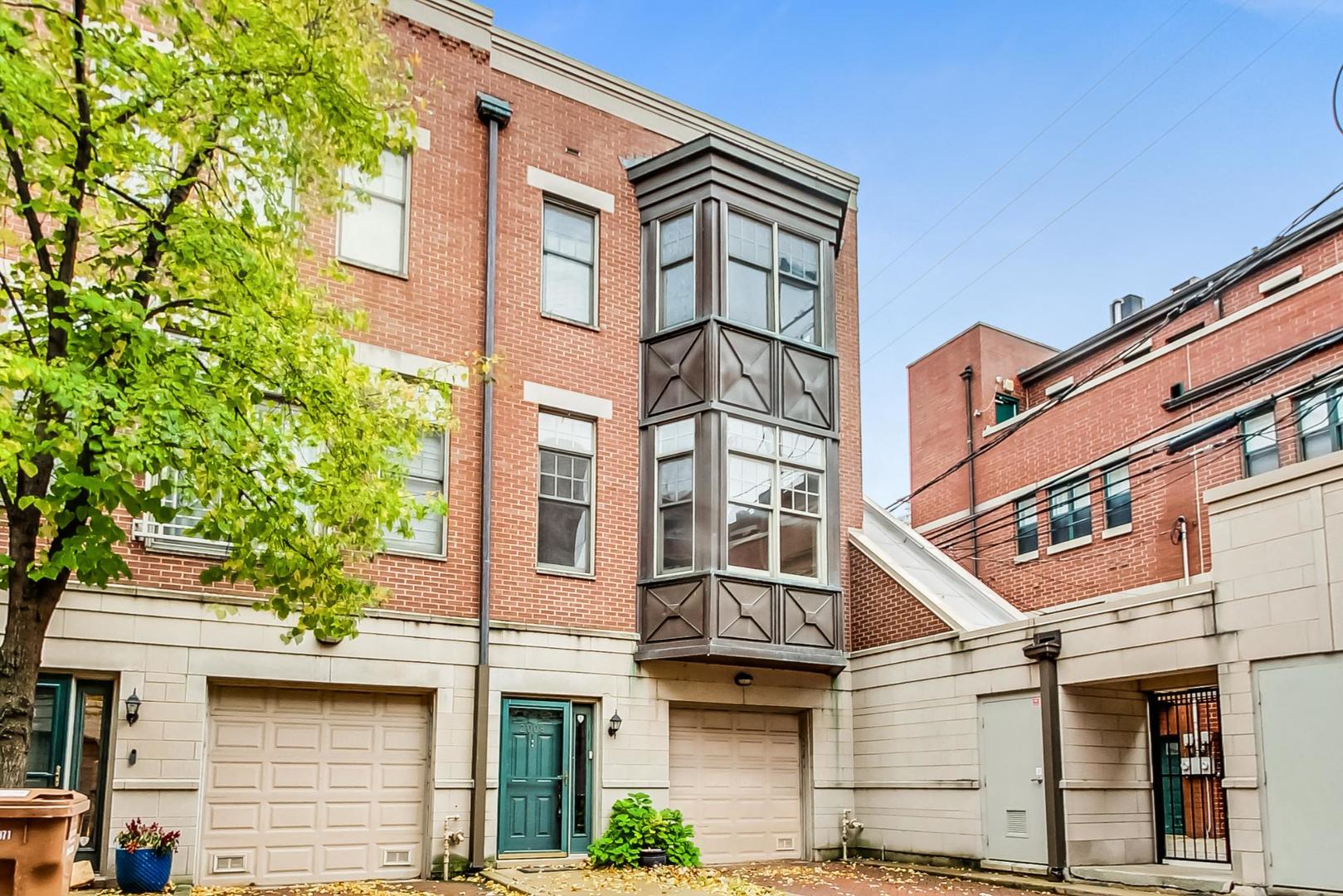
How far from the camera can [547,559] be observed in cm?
1567

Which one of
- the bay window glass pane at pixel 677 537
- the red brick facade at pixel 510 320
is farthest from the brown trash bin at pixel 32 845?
the bay window glass pane at pixel 677 537

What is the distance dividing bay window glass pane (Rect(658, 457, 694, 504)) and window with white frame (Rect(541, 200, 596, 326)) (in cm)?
218

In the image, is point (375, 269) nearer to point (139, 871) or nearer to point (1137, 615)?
point (139, 871)

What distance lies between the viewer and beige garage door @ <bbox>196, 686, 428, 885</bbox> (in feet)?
42.5

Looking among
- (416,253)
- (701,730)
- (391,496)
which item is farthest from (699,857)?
(416,253)

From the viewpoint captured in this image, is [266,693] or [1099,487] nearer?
[266,693]

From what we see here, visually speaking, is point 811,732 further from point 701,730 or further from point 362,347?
point 362,347

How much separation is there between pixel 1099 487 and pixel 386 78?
15.5 metres

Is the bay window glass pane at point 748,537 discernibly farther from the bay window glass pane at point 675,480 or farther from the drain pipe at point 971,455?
the drain pipe at point 971,455

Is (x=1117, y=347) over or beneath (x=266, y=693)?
over

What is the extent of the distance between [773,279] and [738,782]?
6.91m

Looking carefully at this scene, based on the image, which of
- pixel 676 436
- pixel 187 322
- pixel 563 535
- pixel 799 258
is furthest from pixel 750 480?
pixel 187 322

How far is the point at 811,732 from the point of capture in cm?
1730

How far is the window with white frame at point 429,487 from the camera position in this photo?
1456cm
